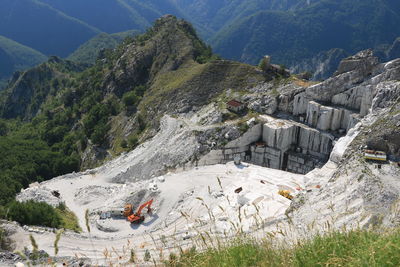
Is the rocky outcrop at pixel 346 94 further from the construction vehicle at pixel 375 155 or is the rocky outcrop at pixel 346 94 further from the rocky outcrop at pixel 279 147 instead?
the construction vehicle at pixel 375 155

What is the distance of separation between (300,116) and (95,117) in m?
47.0

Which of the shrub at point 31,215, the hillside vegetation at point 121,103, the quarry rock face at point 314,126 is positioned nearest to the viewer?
the shrub at point 31,215

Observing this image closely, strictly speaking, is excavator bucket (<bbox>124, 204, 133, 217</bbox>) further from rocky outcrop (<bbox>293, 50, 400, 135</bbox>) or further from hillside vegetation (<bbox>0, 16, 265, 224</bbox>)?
rocky outcrop (<bbox>293, 50, 400, 135</bbox>)

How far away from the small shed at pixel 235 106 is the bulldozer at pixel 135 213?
21.5 m

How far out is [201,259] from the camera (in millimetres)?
7445

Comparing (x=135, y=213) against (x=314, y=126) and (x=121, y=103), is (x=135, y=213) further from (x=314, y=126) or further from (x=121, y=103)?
(x=121, y=103)

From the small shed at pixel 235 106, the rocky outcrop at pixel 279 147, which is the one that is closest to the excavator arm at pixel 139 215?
→ the rocky outcrop at pixel 279 147

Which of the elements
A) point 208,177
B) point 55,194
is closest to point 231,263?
point 208,177

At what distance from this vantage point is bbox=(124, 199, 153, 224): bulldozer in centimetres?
3281

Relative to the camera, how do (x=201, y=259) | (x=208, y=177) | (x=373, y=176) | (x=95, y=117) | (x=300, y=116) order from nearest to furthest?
(x=201, y=259)
(x=373, y=176)
(x=208, y=177)
(x=300, y=116)
(x=95, y=117)

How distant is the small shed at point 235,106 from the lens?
163 feet

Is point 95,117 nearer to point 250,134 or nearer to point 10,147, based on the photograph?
point 10,147

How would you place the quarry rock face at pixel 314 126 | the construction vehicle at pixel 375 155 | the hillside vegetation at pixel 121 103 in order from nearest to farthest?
1. the construction vehicle at pixel 375 155
2. the quarry rock face at pixel 314 126
3. the hillside vegetation at pixel 121 103

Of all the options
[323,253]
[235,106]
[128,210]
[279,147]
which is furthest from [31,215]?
[235,106]
